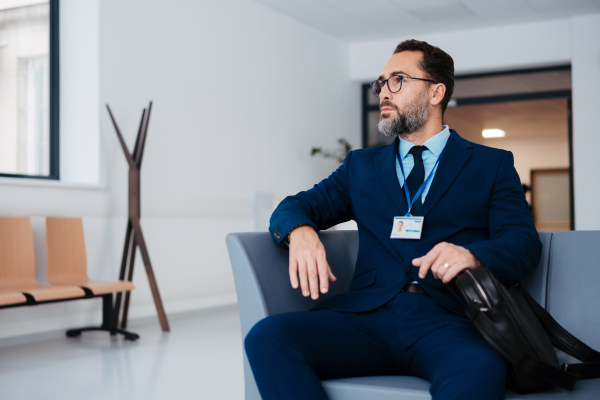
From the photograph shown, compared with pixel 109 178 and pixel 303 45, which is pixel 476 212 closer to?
pixel 109 178

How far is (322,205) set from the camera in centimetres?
179

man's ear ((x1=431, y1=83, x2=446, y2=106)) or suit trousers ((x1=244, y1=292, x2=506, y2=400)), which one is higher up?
man's ear ((x1=431, y1=83, x2=446, y2=106))

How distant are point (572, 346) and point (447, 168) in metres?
0.55

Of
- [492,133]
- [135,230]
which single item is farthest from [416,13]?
[135,230]

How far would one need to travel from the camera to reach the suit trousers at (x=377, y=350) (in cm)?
122

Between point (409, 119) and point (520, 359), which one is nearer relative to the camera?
point (520, 359)

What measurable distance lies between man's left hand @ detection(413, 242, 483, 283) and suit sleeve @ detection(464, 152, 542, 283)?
4cm

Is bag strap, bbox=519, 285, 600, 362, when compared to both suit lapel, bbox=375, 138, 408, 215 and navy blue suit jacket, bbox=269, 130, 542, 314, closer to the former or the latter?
navy blue suit jacket, bbox=269, 130, 542, 314

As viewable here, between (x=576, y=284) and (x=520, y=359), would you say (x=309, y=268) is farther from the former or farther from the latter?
(x=576, y=284)

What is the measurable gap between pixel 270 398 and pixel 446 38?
7.04 metres

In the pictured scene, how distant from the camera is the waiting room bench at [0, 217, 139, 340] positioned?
3476mm

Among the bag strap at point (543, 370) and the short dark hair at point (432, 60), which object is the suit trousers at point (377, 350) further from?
the short dark hair at point (432, 60)

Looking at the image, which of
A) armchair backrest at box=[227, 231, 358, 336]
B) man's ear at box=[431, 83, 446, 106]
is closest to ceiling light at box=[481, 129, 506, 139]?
man's ear at box=[431, 83, 446, 106]

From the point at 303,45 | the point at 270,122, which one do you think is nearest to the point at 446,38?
the point at 303,45
